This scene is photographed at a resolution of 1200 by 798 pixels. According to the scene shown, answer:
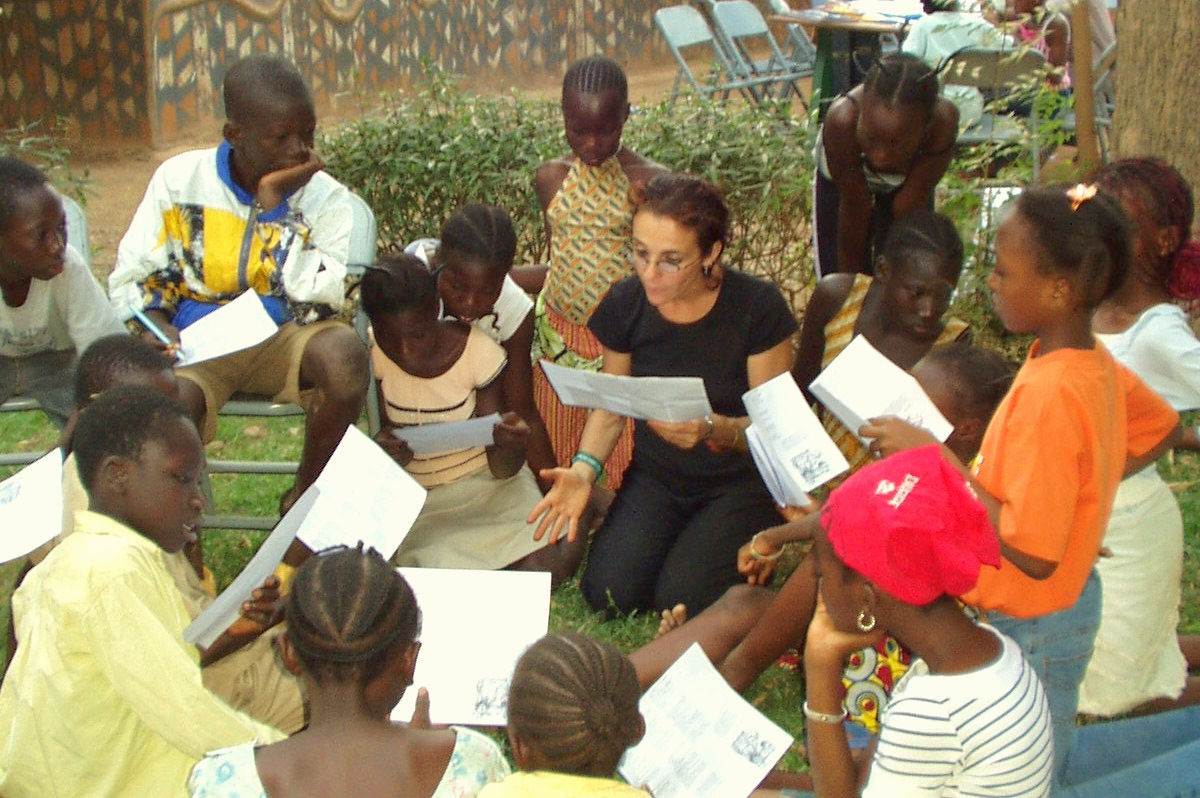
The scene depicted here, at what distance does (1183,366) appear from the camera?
329 centimetres

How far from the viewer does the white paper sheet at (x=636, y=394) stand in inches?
143

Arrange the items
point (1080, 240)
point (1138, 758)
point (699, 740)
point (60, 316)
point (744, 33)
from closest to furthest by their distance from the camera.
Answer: point (1080, 240) < point (699, 740) < point (1138, 758) < point (60, 316) < point (744, 33)

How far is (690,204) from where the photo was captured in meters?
3.69

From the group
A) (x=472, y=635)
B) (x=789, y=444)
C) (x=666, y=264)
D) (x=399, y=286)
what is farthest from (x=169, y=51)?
(x=789, y=444)

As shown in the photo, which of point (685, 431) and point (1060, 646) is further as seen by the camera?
point (685, 431)

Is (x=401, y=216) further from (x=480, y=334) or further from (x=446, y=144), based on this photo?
(x=480, y=334)

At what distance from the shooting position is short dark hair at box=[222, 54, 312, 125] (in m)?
3.99

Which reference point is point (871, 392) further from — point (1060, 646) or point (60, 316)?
point (60, 316)

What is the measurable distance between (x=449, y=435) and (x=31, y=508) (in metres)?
1.34

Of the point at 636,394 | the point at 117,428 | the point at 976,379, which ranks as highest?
the point at 976,379

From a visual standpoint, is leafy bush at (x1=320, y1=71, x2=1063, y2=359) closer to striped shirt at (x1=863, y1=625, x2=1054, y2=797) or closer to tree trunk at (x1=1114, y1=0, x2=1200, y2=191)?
tree trunk at (x1=1114, y1=0, x2=1200, y2=191)

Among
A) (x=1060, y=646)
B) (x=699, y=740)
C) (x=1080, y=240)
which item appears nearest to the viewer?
(x=1080, y=240)

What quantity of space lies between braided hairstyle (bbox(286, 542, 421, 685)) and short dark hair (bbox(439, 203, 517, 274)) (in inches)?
Result: 75.1

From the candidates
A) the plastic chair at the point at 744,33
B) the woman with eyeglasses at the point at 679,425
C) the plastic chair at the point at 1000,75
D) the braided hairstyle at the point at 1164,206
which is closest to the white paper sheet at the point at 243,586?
the woman with eyeglasses at the point at 679,425
